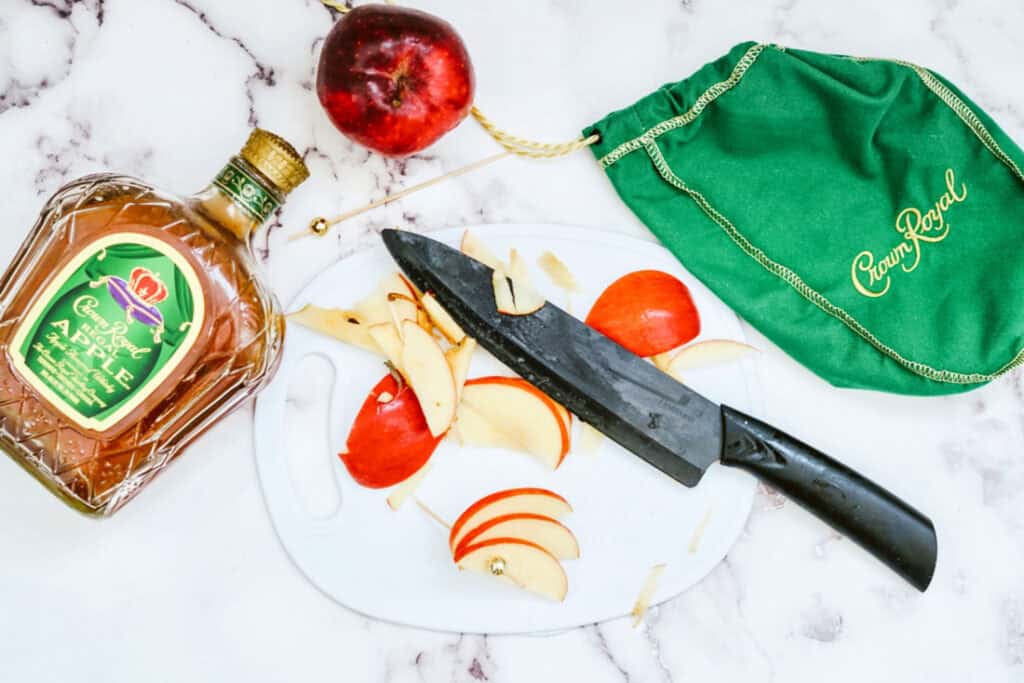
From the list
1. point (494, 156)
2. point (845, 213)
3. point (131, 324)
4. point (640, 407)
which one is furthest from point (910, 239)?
point (131, 324)

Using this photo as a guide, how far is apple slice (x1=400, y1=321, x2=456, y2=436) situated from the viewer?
2.97 feet

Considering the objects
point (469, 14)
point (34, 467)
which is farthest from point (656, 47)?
point (34, 467)

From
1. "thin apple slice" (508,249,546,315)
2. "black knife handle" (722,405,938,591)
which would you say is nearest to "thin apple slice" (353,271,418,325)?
"thin apple slice" (508,249,546,315)

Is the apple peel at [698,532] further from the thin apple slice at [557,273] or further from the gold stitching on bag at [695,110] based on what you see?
the gold stitching on bag at [695,110]

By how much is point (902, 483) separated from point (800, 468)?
19 centimetres

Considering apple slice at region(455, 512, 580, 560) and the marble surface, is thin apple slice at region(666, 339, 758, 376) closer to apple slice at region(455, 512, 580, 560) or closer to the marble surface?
the marble surface

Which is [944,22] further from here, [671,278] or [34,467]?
[34,467]

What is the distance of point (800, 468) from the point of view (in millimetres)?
924

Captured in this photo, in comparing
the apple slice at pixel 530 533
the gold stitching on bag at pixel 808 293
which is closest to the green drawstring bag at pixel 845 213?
the gold stitching on bag at pixel 808 293

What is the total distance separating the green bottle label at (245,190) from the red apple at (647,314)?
38 centimetres

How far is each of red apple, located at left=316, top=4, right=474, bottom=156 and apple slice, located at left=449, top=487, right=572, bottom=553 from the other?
385mm

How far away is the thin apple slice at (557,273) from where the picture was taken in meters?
0.97

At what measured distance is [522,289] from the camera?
36.3 inches

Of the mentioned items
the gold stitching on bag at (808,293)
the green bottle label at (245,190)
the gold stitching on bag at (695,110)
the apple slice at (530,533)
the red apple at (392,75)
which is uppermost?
the gold stitching on bag at (695,110)
